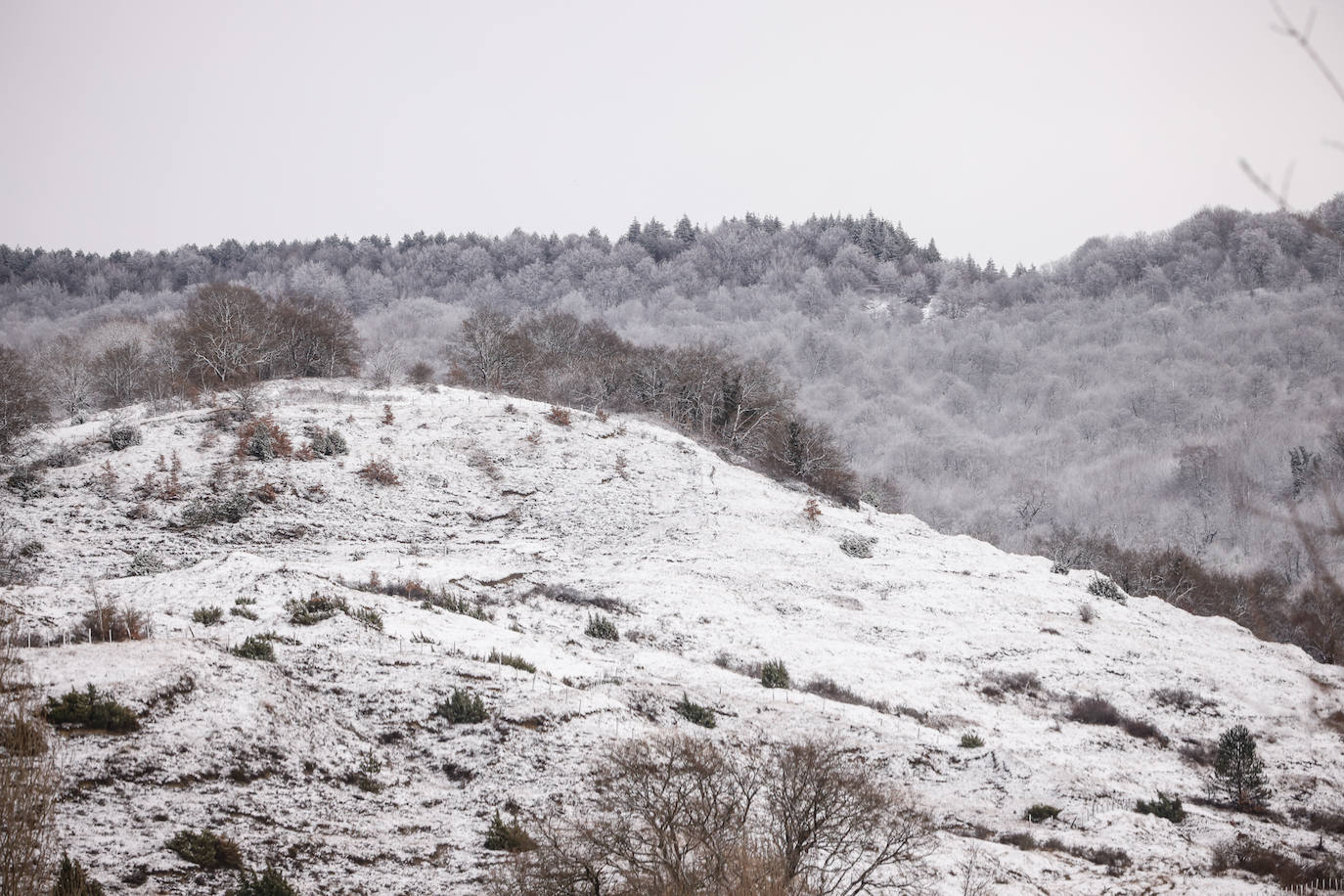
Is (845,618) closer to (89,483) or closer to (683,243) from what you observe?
(89,483)

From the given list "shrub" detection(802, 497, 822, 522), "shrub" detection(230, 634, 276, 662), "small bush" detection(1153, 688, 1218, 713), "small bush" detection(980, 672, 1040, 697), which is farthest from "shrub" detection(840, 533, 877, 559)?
"shrub" detection(230, 634, 276, 662)

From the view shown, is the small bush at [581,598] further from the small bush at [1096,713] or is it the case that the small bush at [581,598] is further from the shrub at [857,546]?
the small bush at [1096,713]

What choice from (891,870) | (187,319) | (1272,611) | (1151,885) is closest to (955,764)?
(1151,885)

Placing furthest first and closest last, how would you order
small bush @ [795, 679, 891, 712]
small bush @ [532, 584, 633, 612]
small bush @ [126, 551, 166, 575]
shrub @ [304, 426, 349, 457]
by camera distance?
1. shrub @ [304, 426, 349, 457]
2. small bush @ [532, 584, 633, 612]
3. small bush @ [126, 551, 166, 575]
4. small bush @ [795, 679, 891, 712]

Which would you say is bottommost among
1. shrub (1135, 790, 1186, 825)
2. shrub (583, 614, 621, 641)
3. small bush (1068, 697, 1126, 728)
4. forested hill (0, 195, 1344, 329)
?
small bush (1068, 697, 1126, 728)

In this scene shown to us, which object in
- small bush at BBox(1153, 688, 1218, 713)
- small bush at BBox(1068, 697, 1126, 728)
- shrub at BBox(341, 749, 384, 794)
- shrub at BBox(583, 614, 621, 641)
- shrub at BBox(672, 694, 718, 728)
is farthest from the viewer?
shrub at BBox(583, 614, 621, 641)

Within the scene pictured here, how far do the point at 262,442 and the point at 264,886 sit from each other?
28.3m

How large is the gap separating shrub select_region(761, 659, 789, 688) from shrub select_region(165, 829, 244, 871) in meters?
12.5

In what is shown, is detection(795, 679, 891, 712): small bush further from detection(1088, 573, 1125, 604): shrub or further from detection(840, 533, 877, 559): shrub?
detection(1088, 573, 1125, 604): shrub

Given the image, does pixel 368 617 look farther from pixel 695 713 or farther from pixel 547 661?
pixel 695 713

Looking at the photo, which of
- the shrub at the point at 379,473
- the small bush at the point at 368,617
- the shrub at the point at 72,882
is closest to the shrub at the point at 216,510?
the shrub at the point at 379,473

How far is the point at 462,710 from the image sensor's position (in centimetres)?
1349

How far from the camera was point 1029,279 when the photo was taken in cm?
13375

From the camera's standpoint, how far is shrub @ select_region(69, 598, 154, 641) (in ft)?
45.2
